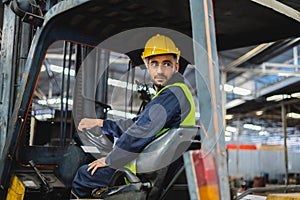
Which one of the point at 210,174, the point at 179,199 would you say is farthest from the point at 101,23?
the point at 210,174

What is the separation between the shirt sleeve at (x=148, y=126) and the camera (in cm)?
239

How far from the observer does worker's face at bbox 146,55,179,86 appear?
104 inches

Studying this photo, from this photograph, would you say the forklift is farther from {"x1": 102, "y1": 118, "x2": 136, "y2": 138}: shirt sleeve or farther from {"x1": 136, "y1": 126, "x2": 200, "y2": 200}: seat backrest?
{"x1": 102, "y1": 118, "x2": 136, "y2": 138}: shirt sleeve

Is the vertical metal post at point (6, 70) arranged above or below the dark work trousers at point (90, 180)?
above

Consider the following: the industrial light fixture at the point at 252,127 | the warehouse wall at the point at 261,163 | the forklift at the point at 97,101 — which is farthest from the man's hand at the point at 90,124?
the industrial light fixture at the point at 252,127

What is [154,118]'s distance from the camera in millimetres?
2379

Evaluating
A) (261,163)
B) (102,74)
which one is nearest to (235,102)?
(261,163)

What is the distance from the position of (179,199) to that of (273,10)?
146cm

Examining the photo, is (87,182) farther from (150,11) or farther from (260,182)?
(260,182)

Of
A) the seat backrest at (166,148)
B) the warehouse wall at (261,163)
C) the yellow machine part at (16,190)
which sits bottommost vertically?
the warehouse wall at (261,163)

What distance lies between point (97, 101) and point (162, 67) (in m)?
1.43

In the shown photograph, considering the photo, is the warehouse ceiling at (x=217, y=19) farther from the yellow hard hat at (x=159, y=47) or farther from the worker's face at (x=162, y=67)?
the worker's face at (x=162, y=67)

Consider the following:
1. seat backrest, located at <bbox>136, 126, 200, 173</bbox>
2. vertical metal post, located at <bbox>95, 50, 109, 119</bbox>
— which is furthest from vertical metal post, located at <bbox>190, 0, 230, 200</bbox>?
vertical metal post, located at <bbox>95, 50, 109, 119</bbox>

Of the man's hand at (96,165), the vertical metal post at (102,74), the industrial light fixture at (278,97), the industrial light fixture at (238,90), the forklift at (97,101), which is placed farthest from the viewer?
the industrial light fixture at (238,90)
